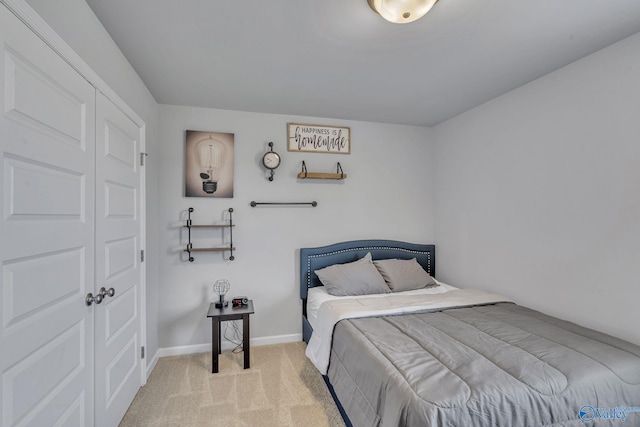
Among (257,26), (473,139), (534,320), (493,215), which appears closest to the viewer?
(257,26)

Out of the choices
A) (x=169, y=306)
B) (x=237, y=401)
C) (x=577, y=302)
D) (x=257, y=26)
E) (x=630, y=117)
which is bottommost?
(x=237, y=401)

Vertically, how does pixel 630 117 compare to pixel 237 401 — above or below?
above

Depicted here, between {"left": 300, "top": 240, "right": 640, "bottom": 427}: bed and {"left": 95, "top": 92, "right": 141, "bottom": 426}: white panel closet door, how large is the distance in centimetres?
135

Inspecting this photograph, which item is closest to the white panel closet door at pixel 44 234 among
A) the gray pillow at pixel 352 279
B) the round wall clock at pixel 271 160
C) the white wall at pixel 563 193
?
the round wall clock at pixel 271 160

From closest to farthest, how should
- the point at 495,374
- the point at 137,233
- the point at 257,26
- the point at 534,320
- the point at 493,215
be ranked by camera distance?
the point at 495,374, the point at 257,26, the point at 534,320, the point at 137,233, the point at 493,215

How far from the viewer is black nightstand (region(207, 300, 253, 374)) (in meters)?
2.61

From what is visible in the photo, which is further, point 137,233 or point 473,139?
point 473,139

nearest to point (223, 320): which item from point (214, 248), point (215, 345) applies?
point (215, 345)

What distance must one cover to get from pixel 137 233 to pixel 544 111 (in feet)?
11.1

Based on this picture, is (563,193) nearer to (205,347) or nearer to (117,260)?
(117,260)

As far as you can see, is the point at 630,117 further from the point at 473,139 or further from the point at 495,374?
the point at 495,374

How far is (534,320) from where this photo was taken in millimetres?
2133

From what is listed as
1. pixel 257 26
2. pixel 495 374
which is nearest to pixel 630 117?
pixel 495 374

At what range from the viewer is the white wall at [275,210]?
299 centimetres
